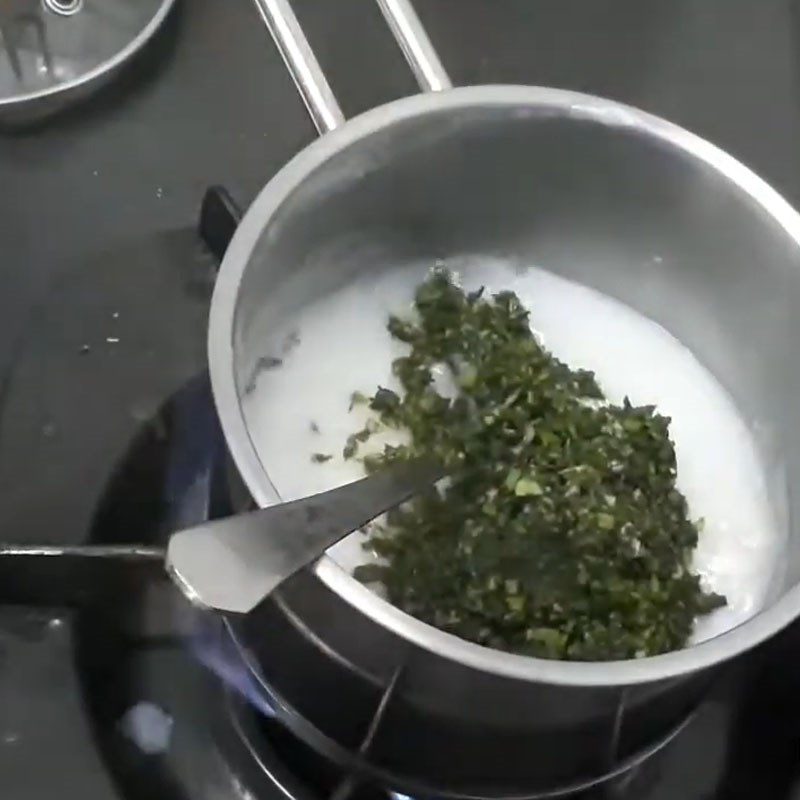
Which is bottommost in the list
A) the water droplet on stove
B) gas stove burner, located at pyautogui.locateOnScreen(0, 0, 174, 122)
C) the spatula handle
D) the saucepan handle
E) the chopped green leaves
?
the water droplet on stove

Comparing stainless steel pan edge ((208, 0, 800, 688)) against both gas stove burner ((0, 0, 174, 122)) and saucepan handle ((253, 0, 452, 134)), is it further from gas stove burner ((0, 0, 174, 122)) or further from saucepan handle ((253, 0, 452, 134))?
gas stove burner ((0, 0, 174, 122))

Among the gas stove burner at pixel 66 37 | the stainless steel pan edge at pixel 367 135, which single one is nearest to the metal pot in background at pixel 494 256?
the stainless steel pan edge at pixel 367 135

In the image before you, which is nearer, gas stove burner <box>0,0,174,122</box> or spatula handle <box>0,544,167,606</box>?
spatula handle <box>0,544,167,606</box>

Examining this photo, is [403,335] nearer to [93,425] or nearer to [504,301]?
[504,301]

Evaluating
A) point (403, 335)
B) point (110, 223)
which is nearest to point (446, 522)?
point (403, 335)

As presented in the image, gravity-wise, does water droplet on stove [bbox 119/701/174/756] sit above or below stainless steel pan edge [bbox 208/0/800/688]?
below

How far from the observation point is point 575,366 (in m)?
0.62

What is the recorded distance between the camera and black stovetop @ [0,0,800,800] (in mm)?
514

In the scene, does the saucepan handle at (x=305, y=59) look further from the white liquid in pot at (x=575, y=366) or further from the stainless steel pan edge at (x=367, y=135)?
the white liquid in pot at (x=575, y=366)

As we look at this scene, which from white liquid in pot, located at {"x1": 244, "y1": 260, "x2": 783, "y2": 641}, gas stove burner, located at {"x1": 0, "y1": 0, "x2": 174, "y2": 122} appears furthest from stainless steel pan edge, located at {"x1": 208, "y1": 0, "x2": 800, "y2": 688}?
gas stove burner, located at {"x1": 0, "y1": 0, "x2": 174, "y2": 122}

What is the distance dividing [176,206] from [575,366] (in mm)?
233

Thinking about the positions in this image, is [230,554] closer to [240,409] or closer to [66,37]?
[240,409]

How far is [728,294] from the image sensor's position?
0.60 metres

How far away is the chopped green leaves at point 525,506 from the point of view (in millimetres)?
493
